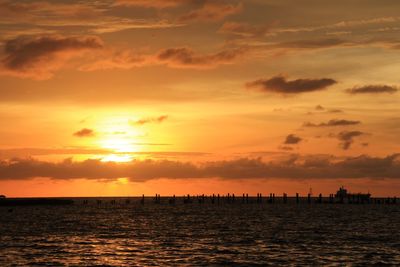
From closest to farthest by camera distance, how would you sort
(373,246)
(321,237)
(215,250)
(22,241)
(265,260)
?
(265,260), (215,250), (373,246), (22,241), (321,237)

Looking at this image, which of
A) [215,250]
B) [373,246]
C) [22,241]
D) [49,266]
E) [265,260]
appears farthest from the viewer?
[22,241]

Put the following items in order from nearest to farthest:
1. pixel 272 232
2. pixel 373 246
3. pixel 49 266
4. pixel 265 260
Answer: pixel 49 266
pixel 265 260
pixel 373 246
pixel 272 232

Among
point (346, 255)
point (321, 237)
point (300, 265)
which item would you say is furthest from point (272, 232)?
point (300, 265)

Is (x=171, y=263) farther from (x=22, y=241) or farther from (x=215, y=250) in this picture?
(x=22, y=241)

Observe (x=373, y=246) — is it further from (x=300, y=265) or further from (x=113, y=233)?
(x=113, y=233)

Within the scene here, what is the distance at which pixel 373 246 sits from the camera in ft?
206

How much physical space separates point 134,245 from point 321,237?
72.3ft

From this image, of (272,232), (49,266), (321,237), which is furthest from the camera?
(272,232)

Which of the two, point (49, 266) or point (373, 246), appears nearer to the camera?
point (49, 266)

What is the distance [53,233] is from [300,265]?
4180 cm

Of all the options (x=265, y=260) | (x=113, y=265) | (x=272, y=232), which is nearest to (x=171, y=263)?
(x=113, y=265)

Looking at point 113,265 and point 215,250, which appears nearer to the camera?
point 113,265

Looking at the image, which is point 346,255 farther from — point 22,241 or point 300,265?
point 22,241

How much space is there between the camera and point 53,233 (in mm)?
80938
